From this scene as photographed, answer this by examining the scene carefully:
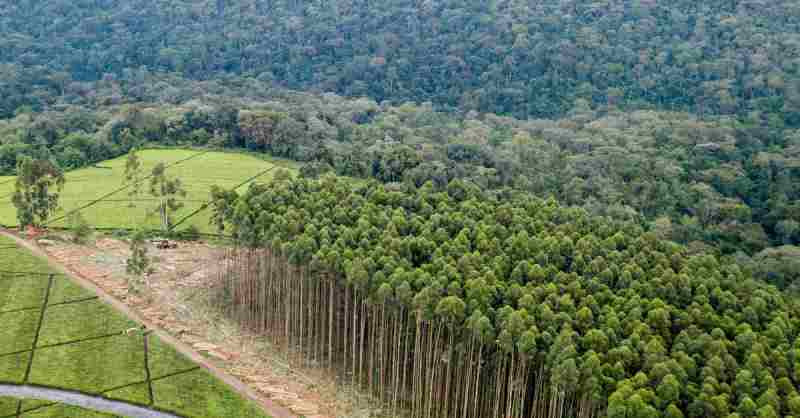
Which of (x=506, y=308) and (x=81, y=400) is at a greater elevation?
(x=506, y=308)

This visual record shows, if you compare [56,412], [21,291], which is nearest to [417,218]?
[56,412]

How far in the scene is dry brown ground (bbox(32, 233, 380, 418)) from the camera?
54.3 m

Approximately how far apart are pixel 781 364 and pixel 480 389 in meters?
17.3

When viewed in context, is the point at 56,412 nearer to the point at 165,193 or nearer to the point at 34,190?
the point at 165,193

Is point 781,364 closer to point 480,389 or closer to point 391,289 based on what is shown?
point 480,389

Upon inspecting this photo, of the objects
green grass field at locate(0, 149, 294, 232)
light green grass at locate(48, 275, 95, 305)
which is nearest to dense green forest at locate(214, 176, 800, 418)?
light green grass at locate(48, 275, 95, 305)

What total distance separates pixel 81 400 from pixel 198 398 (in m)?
7.11

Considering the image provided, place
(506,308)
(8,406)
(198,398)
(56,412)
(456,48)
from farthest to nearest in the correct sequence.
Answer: (456,48), (198,398), (8,406), (56,412), (506,308)

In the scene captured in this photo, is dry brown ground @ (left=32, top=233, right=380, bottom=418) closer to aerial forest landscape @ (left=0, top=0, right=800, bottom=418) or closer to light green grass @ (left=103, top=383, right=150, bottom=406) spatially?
aerial forest landscape @ (left=0, top=0, right=800, bottom=418)

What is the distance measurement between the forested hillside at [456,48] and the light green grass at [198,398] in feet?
313

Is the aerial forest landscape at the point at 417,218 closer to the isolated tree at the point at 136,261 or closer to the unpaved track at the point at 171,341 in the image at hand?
the unpaved track at the point at 171,341

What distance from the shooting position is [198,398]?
52.4 metres

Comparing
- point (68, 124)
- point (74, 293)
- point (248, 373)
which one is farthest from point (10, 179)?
point (248, 373)

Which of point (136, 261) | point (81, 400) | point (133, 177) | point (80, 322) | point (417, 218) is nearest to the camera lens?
point (81, 400)
